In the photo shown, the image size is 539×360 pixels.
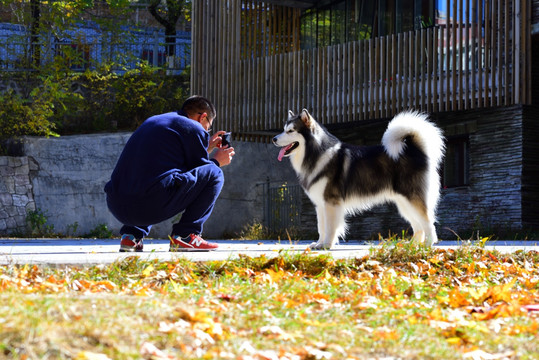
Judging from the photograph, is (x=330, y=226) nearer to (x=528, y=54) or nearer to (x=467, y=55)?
(x=528, y=54)

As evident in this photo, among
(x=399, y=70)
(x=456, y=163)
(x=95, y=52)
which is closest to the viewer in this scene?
(x=399, y=70)

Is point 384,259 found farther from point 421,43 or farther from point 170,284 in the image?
point 421,43

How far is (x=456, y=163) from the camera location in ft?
49.0

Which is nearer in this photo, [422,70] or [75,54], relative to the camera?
[422,70]

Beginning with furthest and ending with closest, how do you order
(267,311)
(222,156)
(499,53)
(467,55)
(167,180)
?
(467,55) < (499,53) < (222,156) < (167,180) < (267,311)

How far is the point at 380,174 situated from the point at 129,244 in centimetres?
331

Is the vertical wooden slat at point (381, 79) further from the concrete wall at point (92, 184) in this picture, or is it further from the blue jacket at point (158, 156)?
the blue jacket at point (158, 156)

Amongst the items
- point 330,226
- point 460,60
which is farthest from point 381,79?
point 330,226

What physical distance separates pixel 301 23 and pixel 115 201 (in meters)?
13.2

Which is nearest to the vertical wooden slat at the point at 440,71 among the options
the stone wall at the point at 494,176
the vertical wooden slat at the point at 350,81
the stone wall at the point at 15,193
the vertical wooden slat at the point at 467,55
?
the vertical wooden slat at the point at 467,55

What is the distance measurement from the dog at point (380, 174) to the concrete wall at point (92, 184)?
31.7 feet

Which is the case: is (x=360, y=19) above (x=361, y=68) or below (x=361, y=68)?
above

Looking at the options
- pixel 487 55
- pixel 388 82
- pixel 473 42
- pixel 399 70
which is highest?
pixel 473 42

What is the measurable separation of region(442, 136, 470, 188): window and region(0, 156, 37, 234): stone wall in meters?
9.13
